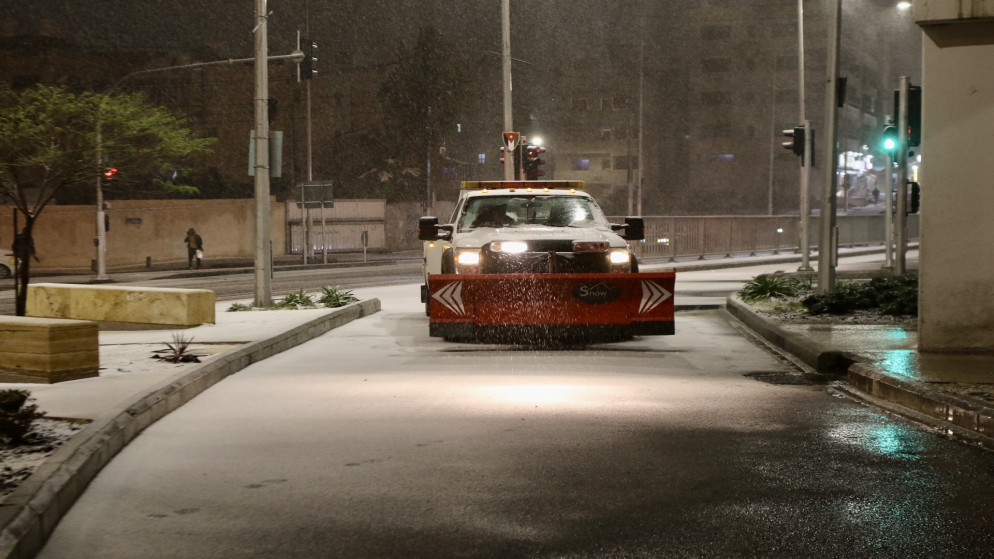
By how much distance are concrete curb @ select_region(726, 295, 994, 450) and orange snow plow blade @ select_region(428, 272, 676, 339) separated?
170 cm

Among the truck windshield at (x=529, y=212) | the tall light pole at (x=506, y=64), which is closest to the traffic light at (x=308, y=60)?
the tall light pole at (x=506, y=64)

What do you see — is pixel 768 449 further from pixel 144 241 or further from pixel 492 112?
pixel 492 112

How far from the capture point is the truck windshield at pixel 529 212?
15.9 meters

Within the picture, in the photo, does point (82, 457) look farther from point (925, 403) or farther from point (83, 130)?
point (83, 130)

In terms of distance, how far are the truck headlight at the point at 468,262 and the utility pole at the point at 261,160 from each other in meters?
5.63

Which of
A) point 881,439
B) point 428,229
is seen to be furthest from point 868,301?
point 881,439

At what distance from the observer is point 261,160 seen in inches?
763

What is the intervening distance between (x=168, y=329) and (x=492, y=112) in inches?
2451

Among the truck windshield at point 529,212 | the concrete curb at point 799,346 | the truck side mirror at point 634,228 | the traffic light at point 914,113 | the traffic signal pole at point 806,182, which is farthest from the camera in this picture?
the traffic signal pole at point 806,182

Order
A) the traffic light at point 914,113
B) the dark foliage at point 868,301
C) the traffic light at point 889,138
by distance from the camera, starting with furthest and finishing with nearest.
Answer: the traffic light at point 889,138 < the traffic light at point 914,113 < the dark foliage at point 868,301

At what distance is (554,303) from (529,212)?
2590mm

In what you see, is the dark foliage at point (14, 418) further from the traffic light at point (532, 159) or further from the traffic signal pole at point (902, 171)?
the traffic light at point (532, 159)

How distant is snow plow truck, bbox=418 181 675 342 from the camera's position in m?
13.8

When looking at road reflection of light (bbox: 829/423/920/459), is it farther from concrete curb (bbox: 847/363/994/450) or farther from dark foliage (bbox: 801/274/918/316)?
dark foliage (bbox: 801/274/918/316)
